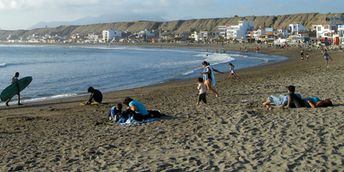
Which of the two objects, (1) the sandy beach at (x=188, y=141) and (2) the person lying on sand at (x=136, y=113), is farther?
(2) the person lying on sand at (x=136, y=113)

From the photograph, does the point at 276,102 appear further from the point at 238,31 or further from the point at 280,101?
the point at 238,31

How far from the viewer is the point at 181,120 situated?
10672mm

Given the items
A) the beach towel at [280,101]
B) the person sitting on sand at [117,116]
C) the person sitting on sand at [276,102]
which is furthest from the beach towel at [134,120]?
the beach towel at [280,101]

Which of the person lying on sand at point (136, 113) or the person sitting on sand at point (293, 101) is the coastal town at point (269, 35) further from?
the person lying on sand at point (136, 113)

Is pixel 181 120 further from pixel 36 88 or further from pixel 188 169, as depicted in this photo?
pixel 36 88

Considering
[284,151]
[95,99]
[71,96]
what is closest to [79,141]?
[284,151]

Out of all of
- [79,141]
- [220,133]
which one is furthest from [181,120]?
[79,141]

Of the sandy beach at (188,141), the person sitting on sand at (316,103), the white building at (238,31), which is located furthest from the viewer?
the white building at (238,31)

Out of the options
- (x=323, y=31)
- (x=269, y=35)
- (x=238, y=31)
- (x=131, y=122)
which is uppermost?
(x=238, y=31)

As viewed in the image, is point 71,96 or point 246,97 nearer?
point 246,97

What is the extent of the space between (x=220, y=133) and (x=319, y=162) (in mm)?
2580

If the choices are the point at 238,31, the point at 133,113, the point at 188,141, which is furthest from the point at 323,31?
the point at 188,141

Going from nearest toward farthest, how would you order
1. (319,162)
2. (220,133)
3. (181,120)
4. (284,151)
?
(319,162), (284,151), (220,133), (181,120)

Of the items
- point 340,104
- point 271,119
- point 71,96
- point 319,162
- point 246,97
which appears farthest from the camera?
point 71,96
